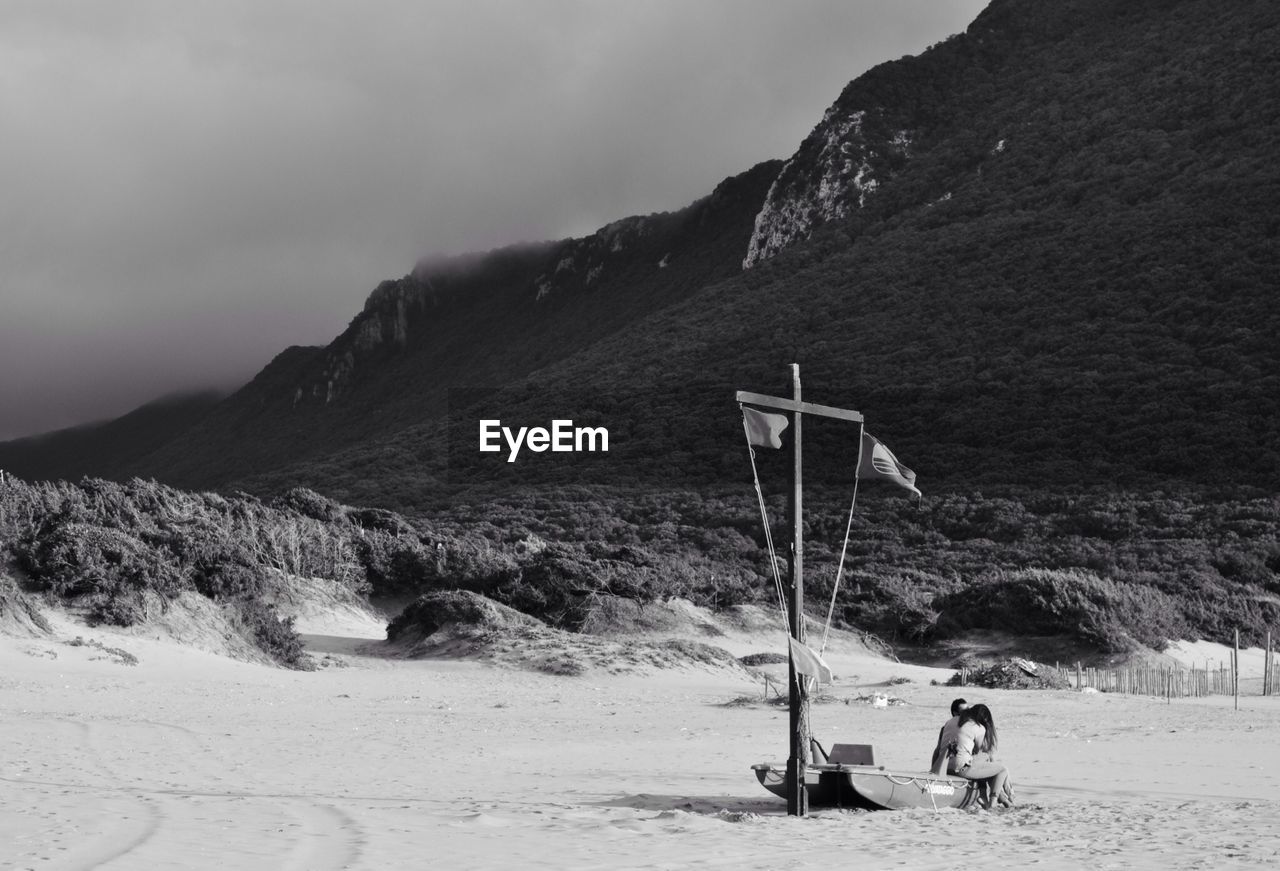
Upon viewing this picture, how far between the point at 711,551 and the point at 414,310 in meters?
102

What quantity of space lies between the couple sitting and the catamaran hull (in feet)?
0.32

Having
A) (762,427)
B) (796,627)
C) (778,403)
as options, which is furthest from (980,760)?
(778,403)

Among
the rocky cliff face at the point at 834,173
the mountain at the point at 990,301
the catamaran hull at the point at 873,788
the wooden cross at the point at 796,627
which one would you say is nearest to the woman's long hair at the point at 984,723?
the catamaran hull at the point at 873,788

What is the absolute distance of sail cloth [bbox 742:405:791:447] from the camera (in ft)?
32.5

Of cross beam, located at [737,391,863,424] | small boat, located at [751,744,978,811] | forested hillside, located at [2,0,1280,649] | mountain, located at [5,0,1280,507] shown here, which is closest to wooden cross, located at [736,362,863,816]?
cross beam, located at [737,391,863,424]

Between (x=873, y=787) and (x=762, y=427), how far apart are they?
9.51 ft

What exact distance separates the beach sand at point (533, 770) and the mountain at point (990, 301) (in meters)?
29.7

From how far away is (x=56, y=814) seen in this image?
8703 mm

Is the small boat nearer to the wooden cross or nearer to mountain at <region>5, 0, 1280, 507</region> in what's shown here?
the wooden cross

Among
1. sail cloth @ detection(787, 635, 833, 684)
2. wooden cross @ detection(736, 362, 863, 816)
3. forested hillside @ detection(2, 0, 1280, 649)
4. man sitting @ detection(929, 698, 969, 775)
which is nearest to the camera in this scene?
sail cloth @ detection(787, 635, 833, 684)

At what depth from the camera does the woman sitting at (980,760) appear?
10273 mm

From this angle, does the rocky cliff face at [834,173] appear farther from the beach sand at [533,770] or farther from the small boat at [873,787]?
the small boat at [873,787]

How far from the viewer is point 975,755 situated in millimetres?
10469

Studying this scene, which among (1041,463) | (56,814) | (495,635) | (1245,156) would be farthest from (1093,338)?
(56,814)
